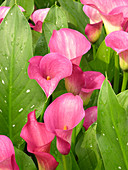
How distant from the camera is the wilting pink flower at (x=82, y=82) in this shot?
51 cm

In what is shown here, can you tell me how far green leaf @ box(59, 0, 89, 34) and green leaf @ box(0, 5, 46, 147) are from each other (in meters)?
0.28

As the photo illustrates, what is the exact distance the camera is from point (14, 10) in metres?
0.59

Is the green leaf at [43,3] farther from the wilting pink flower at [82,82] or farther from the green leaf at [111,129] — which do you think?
the green leaf at [111,129]

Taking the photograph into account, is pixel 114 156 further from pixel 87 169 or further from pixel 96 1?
pixel 96 1

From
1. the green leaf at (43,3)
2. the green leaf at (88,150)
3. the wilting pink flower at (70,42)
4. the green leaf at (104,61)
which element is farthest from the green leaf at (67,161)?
the green leaf at (43,3)

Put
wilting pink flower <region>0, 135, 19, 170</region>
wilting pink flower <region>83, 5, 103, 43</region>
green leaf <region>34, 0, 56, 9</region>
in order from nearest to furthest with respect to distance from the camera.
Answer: wilting pink flower <region>0, 135, 19, 170</region>
wilting pink flower <region>83, 5, 103, 43</region>
green leaf <region>34, 0, 56, 9</region>

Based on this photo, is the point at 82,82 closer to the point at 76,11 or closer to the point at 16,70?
the point at 16,70

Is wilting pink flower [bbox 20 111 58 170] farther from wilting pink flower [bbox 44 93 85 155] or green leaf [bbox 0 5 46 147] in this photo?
green leaf [bbox 0 5 46 147]

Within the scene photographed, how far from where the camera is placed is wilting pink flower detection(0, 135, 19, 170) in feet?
1.34

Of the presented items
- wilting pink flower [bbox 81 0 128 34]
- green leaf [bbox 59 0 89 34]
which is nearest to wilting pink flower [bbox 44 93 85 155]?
wilting pink flower [bbox 81 0 128 34]

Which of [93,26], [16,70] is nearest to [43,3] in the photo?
[93,26]

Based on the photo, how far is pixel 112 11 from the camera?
61cm

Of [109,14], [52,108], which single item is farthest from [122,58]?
[52,108]

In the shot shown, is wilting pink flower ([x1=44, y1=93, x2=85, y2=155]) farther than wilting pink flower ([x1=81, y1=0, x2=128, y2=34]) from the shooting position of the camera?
No
